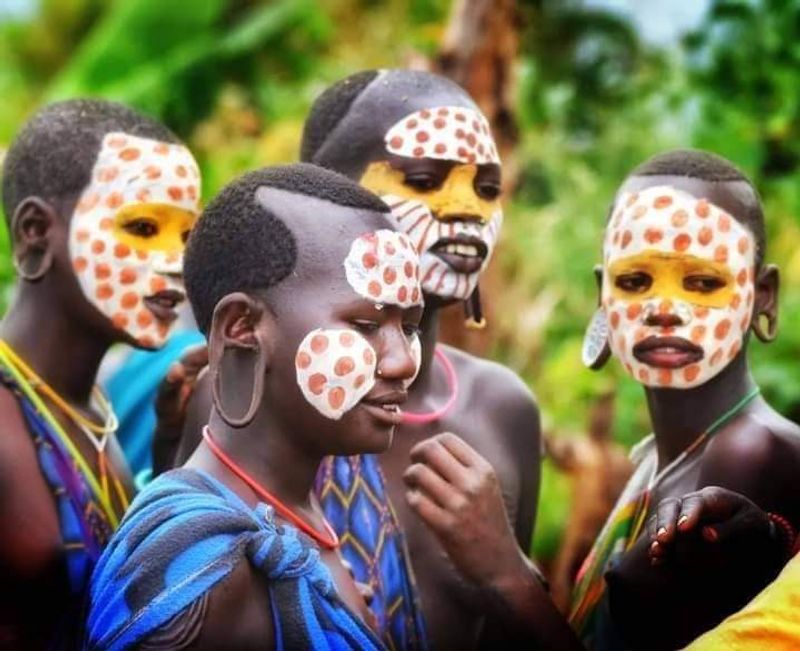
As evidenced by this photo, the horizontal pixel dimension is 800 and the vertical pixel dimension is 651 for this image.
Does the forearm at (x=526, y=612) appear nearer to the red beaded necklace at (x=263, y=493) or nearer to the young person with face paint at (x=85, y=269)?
the red beaded necklace at (x=263, y=493)

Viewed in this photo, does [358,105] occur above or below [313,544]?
above

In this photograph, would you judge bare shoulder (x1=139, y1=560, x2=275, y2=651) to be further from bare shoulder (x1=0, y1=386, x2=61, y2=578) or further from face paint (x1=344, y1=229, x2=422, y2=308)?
bare shoulder (x1=0, y1=386, x2=61, y2=578)

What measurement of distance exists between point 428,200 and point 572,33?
912cm

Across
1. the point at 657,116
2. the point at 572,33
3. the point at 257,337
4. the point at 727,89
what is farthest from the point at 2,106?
the point at 257,337

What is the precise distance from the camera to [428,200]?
4.01 metres

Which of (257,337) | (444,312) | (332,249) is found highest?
(332,249)

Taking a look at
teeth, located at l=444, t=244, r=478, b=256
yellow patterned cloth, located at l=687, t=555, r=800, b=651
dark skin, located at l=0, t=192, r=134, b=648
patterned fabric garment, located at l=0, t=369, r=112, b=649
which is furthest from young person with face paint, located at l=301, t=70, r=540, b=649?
yellow patterned cloth, located at l=687, t=555, r=800, b=651

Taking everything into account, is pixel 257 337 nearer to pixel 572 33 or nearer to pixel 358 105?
pixel 358 105

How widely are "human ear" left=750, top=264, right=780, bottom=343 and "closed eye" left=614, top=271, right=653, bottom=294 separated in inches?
12.6

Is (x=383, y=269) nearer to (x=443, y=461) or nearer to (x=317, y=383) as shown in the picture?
(x=317, y=383)

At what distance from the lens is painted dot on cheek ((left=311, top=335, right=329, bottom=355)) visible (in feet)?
10.1

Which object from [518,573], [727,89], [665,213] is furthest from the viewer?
[727,89]

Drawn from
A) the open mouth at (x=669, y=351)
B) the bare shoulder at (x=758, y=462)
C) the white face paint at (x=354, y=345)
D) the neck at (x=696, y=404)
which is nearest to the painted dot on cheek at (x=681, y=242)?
the open mouth at (x=669, y=351)

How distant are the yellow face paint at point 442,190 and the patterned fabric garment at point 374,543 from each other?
70 cm
